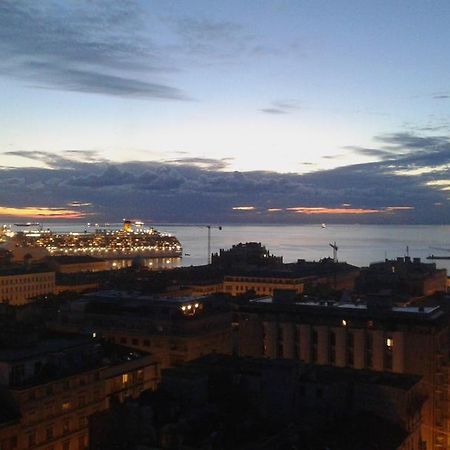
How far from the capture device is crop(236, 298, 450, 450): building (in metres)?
24.0

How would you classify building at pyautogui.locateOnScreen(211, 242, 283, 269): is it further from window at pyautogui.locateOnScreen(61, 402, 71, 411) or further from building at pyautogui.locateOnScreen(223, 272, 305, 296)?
window at pyautogui.locateOnScreen(61, 402, 71, 411)

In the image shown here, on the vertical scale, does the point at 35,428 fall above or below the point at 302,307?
below

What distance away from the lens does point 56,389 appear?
18.8 metres

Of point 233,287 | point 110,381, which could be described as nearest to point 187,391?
point 110,381

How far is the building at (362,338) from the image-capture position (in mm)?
24044

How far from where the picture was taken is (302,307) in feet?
92.0

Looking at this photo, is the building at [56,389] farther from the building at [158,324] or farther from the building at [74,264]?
the building at [74,264]

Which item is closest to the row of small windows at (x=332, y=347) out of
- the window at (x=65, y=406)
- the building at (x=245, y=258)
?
the window at (x=65, y=406)

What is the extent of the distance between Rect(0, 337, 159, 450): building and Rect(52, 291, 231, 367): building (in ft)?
26.3

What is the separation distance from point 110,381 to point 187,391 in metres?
6.33

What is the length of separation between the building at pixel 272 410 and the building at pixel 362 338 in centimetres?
611

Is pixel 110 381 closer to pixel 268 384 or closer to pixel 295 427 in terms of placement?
pixel 268 384

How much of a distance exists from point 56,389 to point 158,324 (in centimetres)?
1320

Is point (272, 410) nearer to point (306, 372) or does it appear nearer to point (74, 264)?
point (306, 372)
